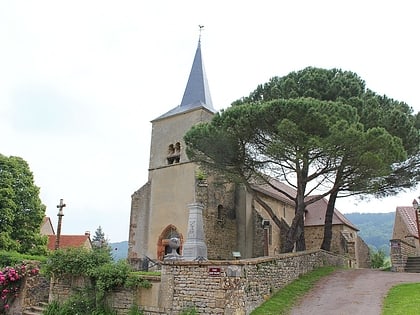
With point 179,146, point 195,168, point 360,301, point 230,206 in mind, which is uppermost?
point 179,146

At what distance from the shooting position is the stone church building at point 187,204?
2148 cm

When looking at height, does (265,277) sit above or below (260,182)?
below

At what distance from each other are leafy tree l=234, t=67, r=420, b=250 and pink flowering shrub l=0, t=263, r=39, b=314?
11.6 metres

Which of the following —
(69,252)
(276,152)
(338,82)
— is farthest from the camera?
(338,82)

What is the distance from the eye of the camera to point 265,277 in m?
12.1

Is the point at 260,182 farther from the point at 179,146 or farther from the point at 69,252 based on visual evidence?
the point at 69,252

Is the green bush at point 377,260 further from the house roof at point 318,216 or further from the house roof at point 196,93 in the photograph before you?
the house roof at point 196,93

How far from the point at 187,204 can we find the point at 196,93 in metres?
7.24

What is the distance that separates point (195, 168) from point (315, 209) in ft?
35.4

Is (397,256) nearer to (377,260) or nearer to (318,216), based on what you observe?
(318,216)

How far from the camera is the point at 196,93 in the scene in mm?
24891

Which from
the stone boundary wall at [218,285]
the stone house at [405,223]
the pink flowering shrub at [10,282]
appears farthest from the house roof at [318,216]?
the pink flowering shrub at [10,282]

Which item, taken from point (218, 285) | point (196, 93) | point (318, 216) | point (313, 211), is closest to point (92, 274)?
point (218, 285)

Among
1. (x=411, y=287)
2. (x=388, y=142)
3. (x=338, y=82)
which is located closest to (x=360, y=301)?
(x=411, y=287)
